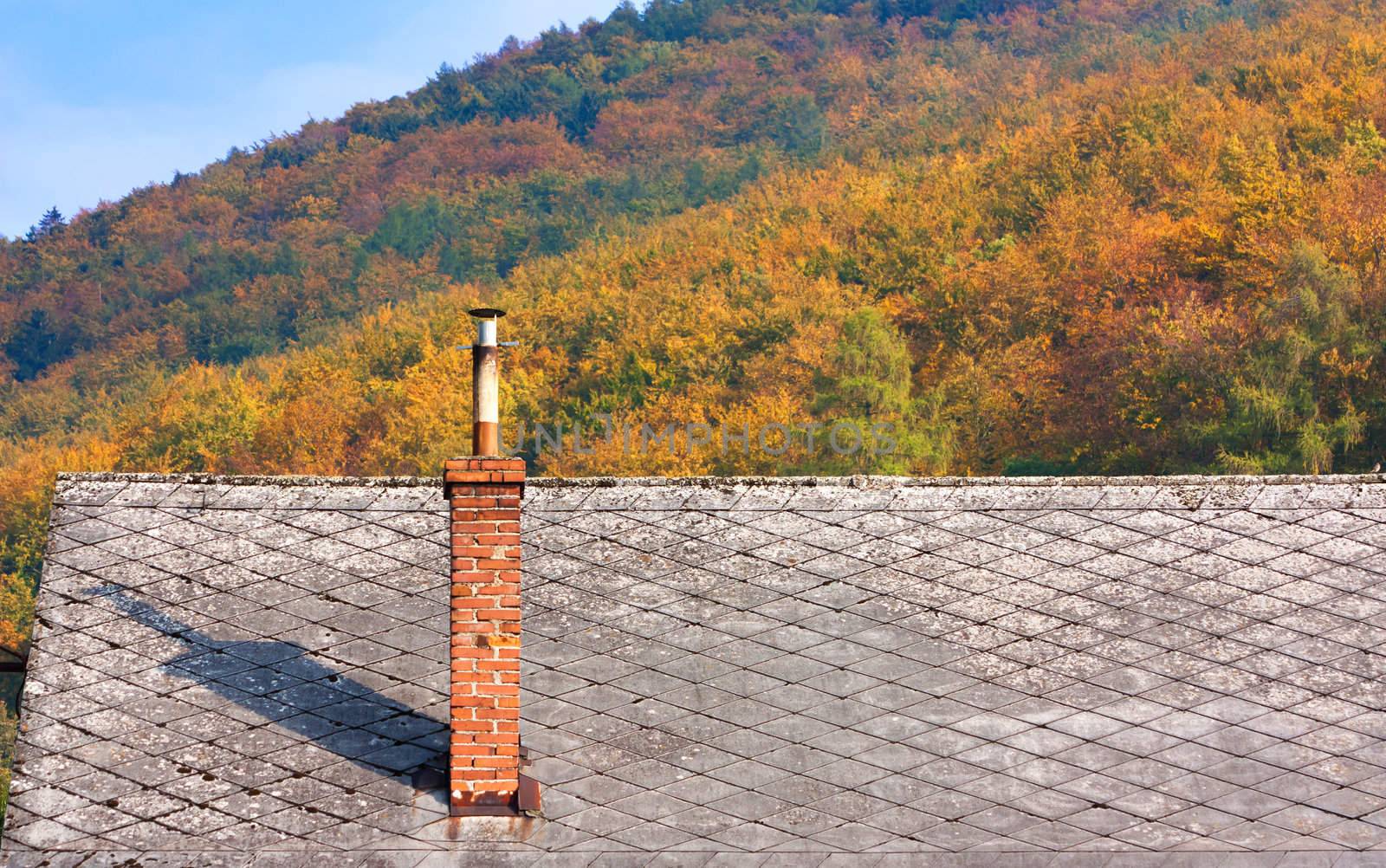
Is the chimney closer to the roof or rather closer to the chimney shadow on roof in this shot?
the roof

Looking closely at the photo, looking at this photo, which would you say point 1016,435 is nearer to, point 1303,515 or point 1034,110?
point 1034,110

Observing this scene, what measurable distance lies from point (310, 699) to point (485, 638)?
1.39 m

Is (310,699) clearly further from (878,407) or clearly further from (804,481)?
(878,407)

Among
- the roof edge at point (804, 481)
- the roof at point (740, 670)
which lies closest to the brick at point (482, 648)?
the roof at point (740, 670)

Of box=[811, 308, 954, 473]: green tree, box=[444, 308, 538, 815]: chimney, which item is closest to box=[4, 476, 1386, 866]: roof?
box=[444, 308, 538, 815]: chimney

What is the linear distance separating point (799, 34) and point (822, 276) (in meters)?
92.7

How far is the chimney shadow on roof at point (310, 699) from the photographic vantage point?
9.13m

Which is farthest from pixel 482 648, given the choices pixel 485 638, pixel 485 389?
pixel 485 389

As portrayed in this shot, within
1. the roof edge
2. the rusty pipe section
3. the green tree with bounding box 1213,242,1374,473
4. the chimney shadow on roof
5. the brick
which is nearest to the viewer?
the brick

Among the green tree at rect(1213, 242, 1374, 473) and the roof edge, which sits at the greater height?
the roof edge

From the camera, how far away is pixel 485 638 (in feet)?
28.8

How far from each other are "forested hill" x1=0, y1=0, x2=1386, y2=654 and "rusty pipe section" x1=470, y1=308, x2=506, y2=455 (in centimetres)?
4248

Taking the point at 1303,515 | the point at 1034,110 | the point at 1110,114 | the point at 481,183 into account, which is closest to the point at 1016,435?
the point at 1110,114

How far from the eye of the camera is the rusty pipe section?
30.4 feet
